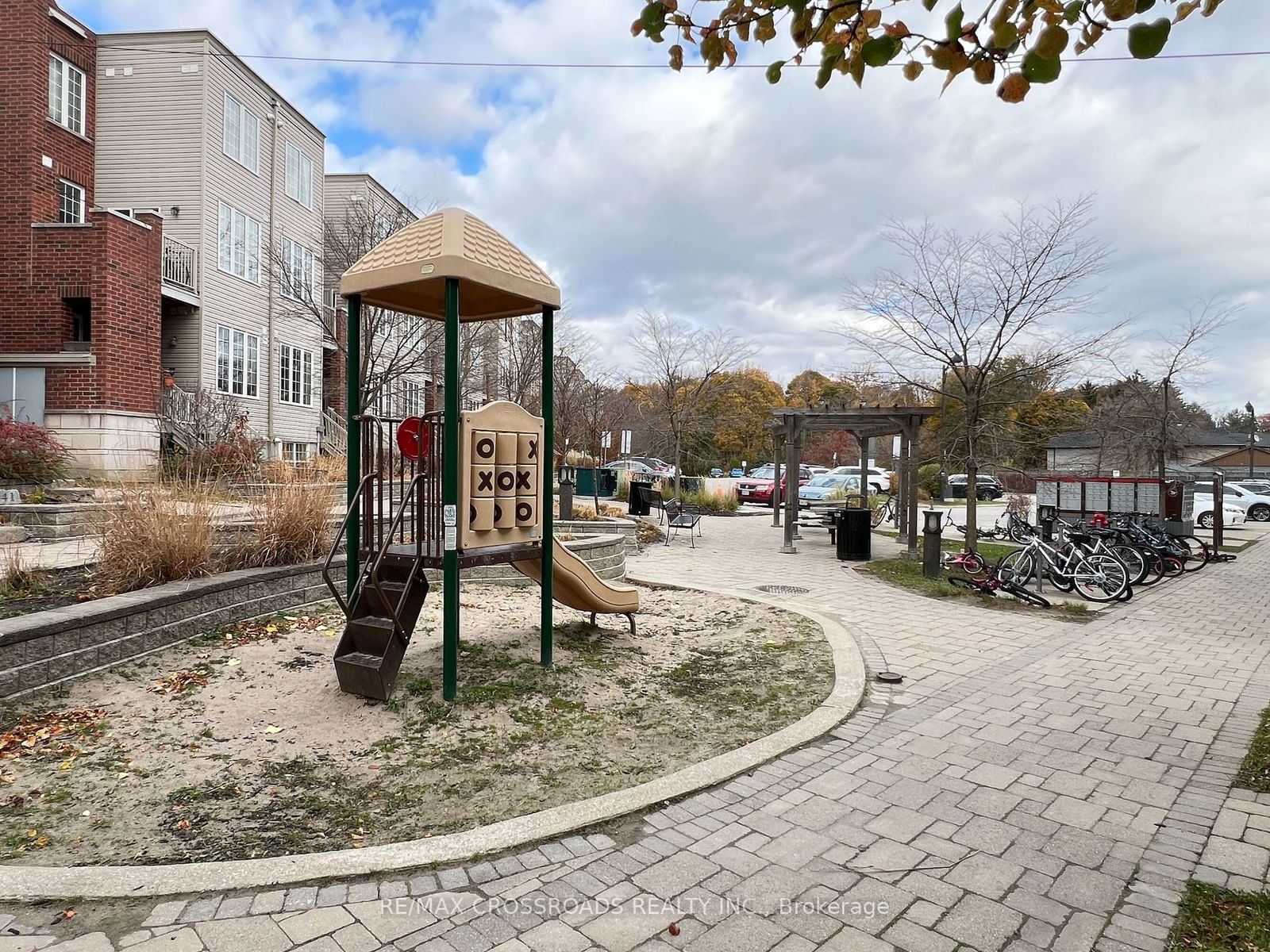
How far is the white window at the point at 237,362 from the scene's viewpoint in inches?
775

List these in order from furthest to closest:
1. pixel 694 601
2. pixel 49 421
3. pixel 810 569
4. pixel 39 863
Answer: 1. pixel 49 421
2. pixel 810 569
3. pixel 694 601
4. pixel 39 863

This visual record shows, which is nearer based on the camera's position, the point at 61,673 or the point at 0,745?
the point at 0,745

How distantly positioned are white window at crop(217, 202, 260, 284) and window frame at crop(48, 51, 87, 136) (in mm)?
3470

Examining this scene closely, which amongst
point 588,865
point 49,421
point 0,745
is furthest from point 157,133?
point 588,865

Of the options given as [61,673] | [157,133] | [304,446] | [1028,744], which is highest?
[157,133]

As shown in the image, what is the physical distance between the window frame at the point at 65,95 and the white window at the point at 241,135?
10.1 feet

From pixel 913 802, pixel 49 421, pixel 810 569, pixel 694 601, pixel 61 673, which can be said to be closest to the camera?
pixel 913 802

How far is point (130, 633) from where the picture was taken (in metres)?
4.77

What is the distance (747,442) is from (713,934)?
1967 inches

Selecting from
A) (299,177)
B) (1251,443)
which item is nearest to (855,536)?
(299,177)

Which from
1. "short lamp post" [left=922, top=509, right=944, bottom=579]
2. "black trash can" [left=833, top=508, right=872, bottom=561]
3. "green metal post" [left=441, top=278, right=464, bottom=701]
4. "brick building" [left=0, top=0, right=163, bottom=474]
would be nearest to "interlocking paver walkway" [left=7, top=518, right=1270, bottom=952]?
"green metal post" [left=441, top=278, right=464, bottom=701]

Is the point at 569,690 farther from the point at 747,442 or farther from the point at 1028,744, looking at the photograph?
the point at 747,442

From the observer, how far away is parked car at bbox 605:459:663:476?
1078 inches

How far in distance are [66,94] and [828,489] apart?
931 inches
